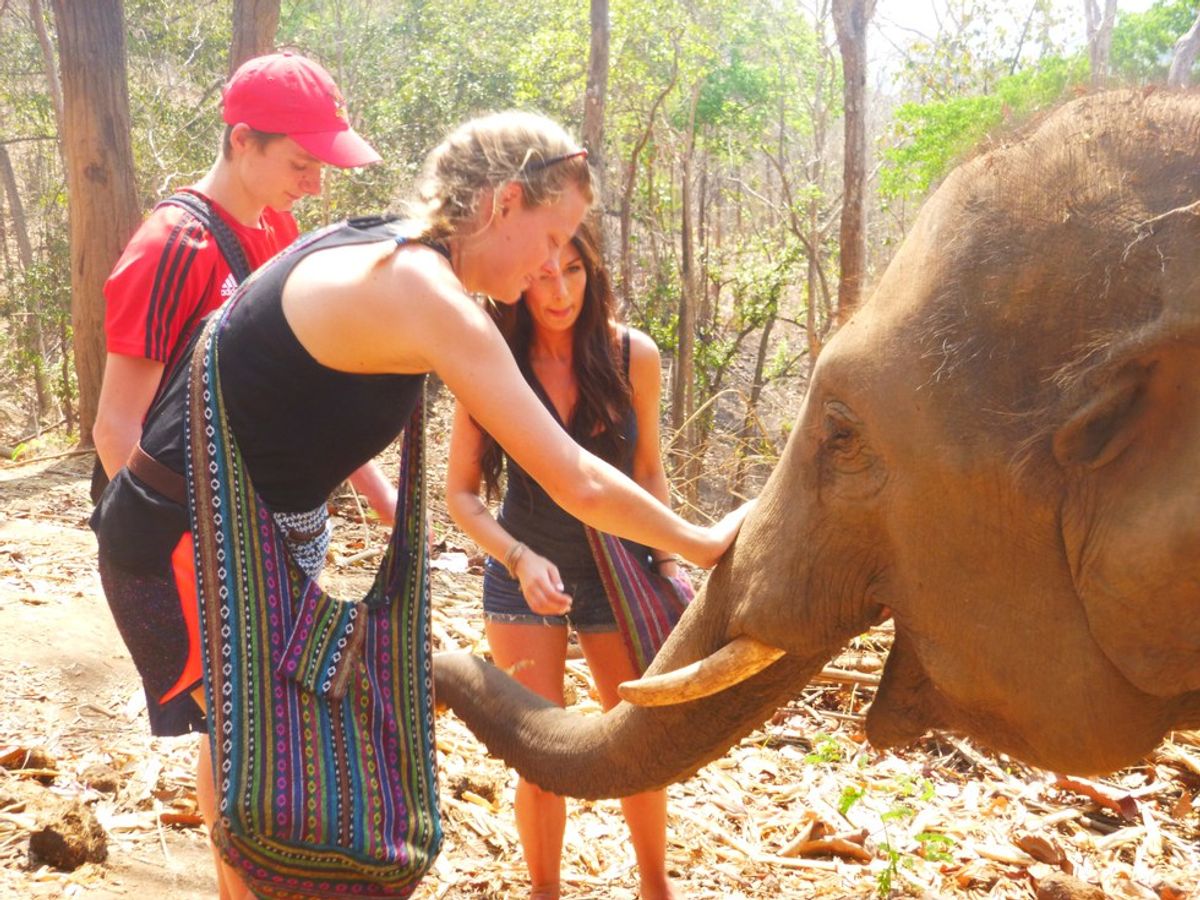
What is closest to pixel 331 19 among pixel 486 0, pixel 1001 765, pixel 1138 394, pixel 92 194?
pixel 486 0

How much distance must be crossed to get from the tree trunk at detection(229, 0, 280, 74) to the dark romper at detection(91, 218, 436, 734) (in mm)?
6604

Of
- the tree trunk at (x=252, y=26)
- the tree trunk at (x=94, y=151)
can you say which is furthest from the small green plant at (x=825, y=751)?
the tree trunk at (x=94, y=151)

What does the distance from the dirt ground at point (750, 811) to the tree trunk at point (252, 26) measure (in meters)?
4.63

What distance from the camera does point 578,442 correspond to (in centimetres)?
349

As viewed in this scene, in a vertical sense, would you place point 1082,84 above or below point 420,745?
above

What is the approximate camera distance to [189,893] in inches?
160

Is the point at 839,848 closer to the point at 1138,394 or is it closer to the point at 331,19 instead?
the point at 1138,394

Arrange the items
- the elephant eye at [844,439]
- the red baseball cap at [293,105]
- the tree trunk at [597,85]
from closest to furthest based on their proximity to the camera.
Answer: the elephant eye at [844,439], the red baseball cap at [293,105], the tree trunk at [597,85]

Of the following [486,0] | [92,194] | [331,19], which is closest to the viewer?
[92,194]

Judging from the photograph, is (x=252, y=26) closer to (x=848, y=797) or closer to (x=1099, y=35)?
(x=848, y=797)

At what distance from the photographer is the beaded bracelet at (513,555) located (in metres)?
3.05

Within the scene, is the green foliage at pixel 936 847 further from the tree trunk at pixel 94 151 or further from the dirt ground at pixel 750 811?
the tree trunk at pixel 94 151

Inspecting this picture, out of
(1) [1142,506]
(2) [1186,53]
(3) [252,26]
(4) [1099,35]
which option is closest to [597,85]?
(3) [252,26]

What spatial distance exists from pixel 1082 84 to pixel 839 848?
2793 mm
